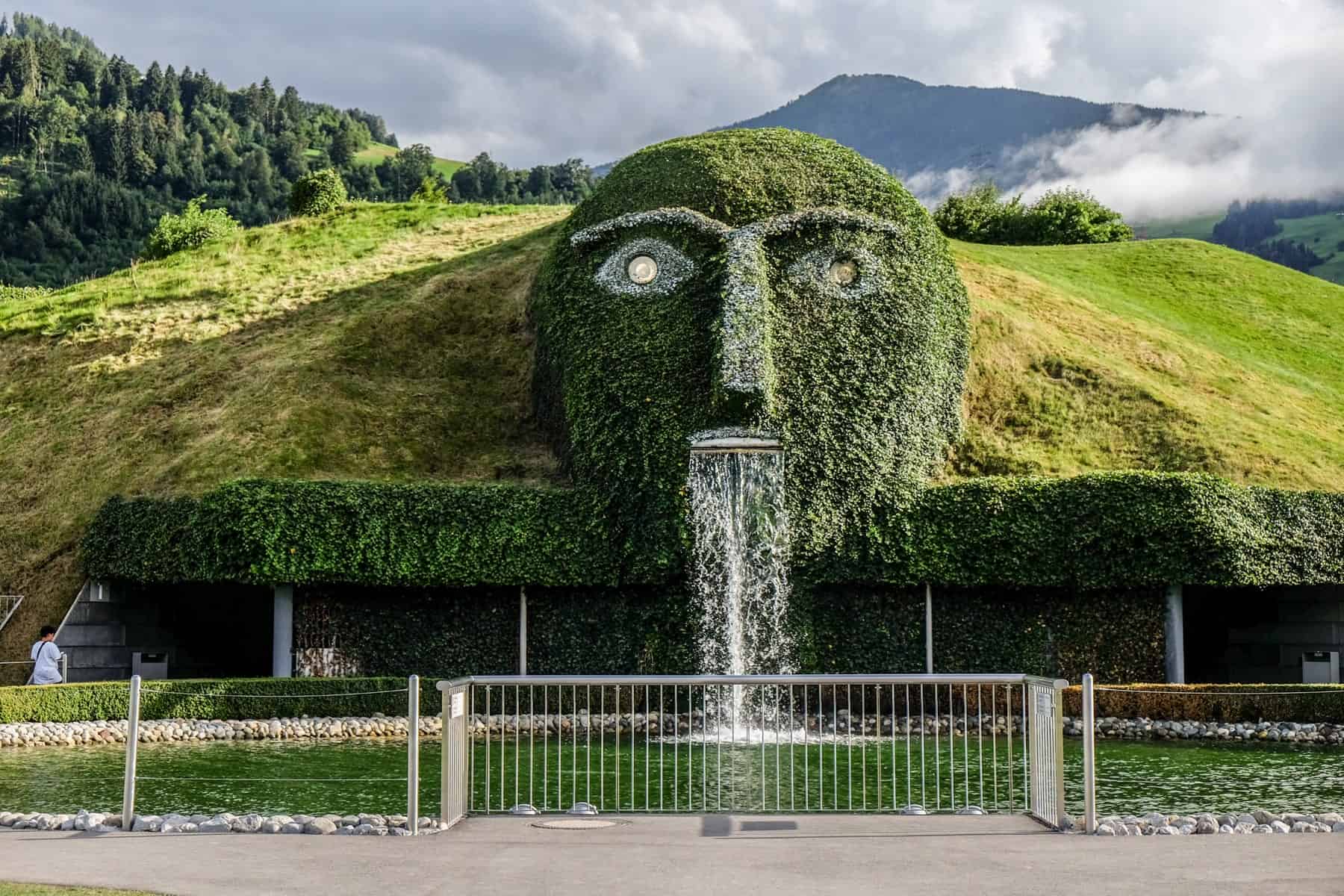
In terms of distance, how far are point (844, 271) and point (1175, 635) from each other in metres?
8.75

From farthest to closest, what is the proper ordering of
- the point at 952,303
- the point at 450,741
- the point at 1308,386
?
the point at 1308,386 → the point at 952,303 → the point at 450,741

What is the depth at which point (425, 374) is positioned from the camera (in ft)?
106

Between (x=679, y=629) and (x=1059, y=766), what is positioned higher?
(x=679, y=629)

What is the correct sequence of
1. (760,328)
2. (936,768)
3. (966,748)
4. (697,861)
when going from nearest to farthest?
(697,861) → (936,768) → (966,748) → (760,328)

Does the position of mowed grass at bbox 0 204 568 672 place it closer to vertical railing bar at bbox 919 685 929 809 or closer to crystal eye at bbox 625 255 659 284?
crystal eye at bbox 625 255 659 284

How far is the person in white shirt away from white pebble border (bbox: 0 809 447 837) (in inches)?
450

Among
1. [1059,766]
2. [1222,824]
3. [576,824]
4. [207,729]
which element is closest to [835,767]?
[1059,766]

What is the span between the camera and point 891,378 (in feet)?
80.5

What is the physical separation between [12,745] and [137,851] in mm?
11350

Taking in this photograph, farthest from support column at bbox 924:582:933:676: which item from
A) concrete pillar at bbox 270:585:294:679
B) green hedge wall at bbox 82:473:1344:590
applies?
concrete pillar at bbox 270:585:294:679

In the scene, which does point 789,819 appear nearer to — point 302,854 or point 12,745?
point 302,854

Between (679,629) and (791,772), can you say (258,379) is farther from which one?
(791,772)

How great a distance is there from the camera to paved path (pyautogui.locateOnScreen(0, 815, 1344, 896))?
787 centimetres

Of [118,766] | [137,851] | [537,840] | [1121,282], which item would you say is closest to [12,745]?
[118,766]
